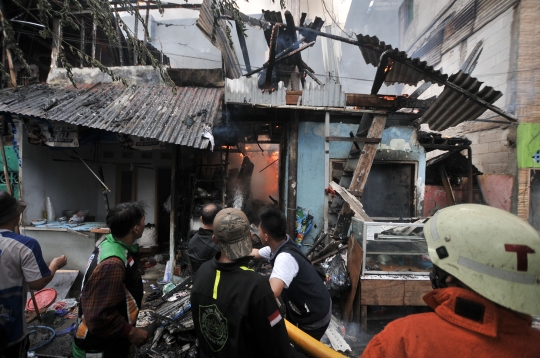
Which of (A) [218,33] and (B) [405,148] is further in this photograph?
(B) [405,148]

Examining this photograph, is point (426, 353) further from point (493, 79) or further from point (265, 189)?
point (493, 79)

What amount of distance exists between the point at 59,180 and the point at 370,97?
924 cm

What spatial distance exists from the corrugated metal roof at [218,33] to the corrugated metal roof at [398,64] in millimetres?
3150

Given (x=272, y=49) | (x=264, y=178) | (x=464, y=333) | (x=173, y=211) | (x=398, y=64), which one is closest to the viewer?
(x=464, y=333)

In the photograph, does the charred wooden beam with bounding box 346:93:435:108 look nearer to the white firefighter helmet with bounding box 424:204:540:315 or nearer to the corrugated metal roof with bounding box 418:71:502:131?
the corrugated metal roof with bounding box 418:71:502:131

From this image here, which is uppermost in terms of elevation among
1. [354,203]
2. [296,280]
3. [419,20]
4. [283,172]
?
[419,20]

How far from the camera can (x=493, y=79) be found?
30.8 ft

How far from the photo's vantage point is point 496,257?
3.23ft

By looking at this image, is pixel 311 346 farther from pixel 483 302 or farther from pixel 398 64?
pixel 398 64

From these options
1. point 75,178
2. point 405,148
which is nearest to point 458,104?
point 405,148

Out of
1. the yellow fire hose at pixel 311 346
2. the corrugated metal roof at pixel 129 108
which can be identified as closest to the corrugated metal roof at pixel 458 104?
→ the corrugated metal roof at pixel 129 108

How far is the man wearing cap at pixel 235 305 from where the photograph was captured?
1633 mm

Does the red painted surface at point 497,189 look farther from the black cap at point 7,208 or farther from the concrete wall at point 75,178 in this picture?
the black cap at point 7,208

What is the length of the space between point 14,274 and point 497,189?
1252 cm
